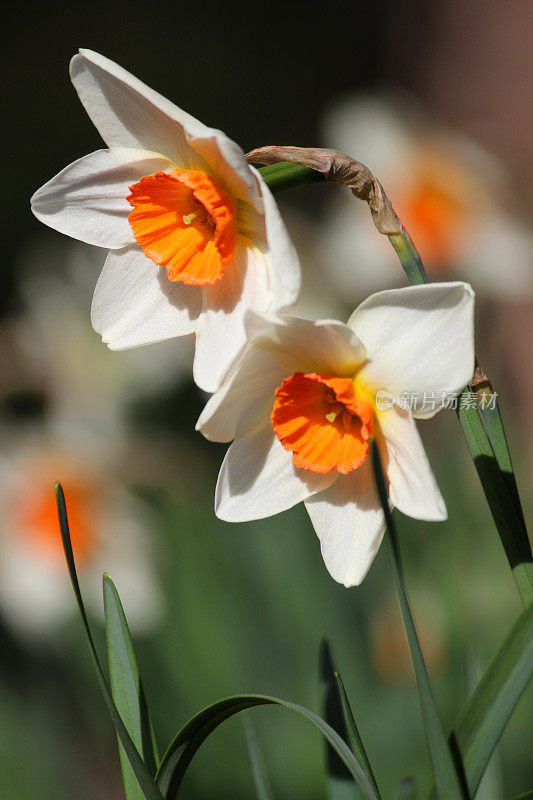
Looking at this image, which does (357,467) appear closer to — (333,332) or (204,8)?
(333,332)

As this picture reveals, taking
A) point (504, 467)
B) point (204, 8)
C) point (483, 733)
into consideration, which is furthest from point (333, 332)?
point (204, 8)

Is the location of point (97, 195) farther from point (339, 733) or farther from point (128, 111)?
point (339, 733)

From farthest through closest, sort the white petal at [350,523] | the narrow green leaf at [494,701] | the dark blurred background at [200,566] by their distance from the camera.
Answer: the dark blurred background at [200,566] < the white petal at [350,523] < the narrow green leaf at [494,701]

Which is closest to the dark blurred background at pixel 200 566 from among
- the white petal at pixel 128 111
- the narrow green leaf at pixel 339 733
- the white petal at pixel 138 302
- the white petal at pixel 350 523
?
the narrow green leaf at pixel 339 733

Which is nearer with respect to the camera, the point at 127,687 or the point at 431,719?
the point at 431,719

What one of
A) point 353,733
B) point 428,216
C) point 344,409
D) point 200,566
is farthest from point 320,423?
point 428,216

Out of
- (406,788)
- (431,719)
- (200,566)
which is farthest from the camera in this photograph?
(200,566)

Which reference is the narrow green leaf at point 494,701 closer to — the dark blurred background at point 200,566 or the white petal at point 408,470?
the white petal at point 408,470

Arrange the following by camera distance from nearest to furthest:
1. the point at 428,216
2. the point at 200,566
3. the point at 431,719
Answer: the point at 431,719, the point at 200,566, the point at 428,216
